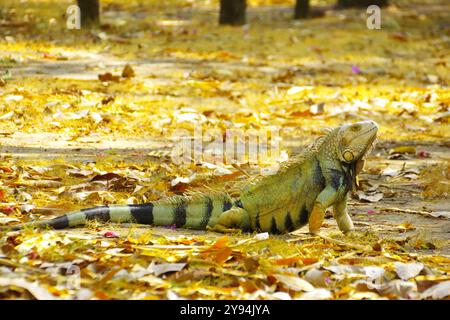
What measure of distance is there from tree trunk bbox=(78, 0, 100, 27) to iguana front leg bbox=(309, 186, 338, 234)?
35.8ft

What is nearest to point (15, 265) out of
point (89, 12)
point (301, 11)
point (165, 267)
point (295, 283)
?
point (165, 267)

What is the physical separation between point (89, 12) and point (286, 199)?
428 inches

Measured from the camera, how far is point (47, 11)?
18844mm

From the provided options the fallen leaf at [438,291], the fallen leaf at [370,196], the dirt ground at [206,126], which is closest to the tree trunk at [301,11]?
the dirt ground at [206,126]

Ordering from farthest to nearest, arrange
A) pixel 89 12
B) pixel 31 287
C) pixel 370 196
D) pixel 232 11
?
pixel 232 11, pixel 89 12, pixel 370 196, pixel 31 287

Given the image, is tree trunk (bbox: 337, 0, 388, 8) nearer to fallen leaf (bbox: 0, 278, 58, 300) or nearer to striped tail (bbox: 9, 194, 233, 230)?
striped tail (bbox: 9, 194, 233, 230)

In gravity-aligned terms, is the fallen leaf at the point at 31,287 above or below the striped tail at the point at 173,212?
above

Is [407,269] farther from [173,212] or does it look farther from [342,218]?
[173,212]

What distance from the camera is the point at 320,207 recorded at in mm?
7105

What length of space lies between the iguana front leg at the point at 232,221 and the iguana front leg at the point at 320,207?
0.47 metres

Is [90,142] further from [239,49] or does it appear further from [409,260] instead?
[239,49]

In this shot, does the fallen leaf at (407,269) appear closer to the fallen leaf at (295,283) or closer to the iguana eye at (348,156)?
the fallen leaf at (295,283)

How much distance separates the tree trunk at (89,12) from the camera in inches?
682
